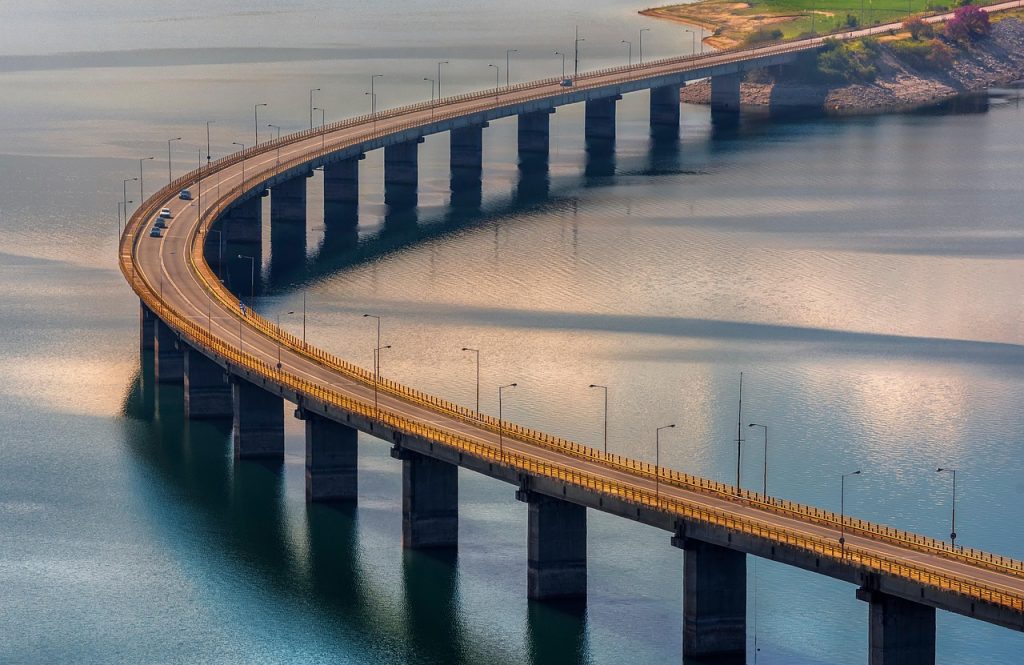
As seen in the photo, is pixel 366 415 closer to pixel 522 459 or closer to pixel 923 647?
pixel 522 459

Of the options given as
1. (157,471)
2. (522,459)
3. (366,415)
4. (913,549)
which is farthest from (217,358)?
(913,549)

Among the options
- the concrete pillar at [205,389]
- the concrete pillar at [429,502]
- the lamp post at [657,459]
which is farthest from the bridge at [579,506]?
the concrete pillar at [205,389]

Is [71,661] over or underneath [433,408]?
underneath

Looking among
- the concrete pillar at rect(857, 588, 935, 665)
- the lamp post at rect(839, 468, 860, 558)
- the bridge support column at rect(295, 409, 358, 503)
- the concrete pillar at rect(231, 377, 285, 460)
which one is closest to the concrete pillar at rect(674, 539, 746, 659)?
the lamp post at rect(839, 468, 860, 558)

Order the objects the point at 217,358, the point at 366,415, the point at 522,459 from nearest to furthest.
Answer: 1. the point at 522,459
2. the point at 366,415
3. the point at 217,358

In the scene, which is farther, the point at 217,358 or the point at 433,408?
the point at 217,358

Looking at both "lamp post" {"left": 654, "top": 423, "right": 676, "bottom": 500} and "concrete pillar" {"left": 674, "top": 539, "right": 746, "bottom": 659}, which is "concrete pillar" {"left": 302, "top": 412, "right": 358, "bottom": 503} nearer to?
"lamp post" {"left": 654, "top": 423, "right": 676, "bottom": 500}

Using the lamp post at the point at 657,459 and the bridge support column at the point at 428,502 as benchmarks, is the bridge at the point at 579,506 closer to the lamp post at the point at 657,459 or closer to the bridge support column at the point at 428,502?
the bridge support column at the point at 428,502

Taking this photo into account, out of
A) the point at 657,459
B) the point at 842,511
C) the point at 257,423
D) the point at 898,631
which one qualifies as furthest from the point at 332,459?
the point at 898,631
